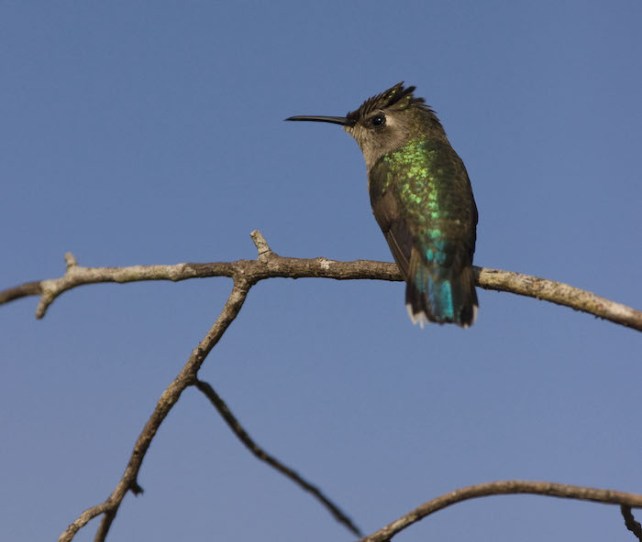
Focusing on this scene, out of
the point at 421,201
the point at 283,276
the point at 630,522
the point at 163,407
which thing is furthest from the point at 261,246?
the point at 630,522

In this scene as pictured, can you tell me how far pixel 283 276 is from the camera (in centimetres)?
600

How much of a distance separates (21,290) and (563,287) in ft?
11.6

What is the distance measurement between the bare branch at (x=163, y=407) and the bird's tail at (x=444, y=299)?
5.66 ft

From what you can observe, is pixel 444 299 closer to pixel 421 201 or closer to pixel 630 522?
pixel 421 201

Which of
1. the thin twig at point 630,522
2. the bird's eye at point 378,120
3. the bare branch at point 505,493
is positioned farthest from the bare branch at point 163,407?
the bird's eye at point 378,120

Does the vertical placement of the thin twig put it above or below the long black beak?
below

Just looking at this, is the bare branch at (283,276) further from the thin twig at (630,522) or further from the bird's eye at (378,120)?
the bird's eye at (378,120)

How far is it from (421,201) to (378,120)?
7.13 ft

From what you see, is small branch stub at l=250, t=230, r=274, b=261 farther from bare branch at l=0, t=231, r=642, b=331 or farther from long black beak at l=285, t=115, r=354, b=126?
long black beak at l=285, t=115, r=354, b=126

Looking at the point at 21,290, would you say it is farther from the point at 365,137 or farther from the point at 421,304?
the point at 365,137

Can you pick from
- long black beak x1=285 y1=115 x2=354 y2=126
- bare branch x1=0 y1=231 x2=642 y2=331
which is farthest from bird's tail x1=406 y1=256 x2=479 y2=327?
long black beak x1=285 y1=115 x2=354 y2=126

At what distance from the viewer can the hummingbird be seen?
6.77 m

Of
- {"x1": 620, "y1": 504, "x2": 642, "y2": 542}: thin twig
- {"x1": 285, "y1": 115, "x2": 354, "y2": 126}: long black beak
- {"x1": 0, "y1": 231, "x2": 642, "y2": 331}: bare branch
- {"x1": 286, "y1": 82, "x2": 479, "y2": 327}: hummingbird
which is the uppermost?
{"x1": 285, "y1": 115, "x2": 354, "y2": 126}: long black beak

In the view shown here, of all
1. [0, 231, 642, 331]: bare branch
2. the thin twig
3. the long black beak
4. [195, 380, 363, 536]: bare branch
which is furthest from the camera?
the long black beak
